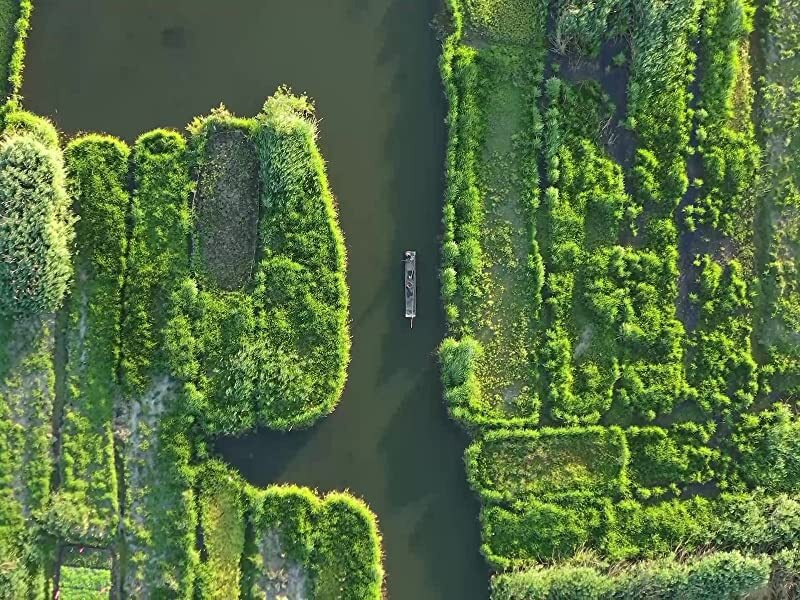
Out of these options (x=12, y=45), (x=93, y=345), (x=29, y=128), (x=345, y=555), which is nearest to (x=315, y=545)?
(x=345, y=555)

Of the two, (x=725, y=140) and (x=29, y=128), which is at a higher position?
(x=29, y=128)

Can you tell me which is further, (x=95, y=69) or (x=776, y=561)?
(x=95, y=69)

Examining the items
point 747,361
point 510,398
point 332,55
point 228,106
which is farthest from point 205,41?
point 747,361

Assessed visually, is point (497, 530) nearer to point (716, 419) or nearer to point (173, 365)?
point (716, 419)

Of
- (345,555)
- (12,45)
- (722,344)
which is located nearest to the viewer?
(345,555)

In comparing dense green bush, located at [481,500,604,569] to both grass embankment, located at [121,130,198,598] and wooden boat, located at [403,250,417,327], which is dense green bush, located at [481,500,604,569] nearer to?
wooden boat, located at [403,250,417,327]

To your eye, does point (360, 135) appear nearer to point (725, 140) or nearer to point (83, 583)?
point (725, 140)

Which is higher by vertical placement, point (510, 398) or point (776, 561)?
point (510, 398)
